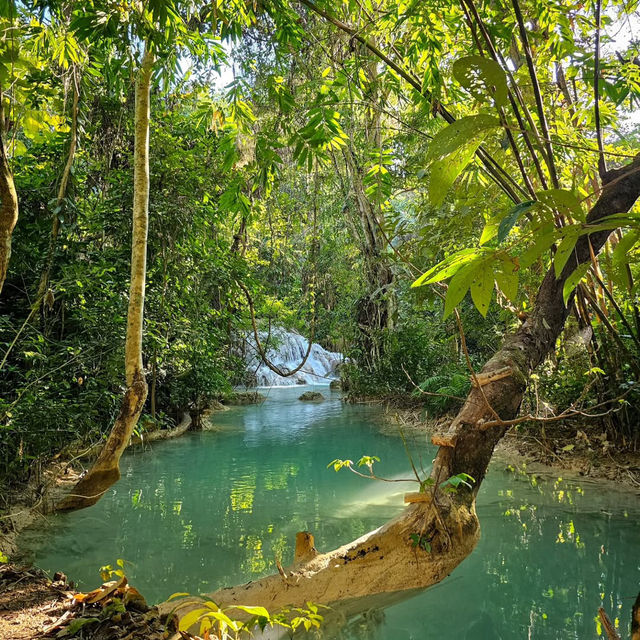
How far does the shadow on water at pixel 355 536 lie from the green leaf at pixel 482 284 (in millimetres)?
2065

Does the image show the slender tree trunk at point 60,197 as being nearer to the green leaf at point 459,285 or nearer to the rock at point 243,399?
the green leaf at point 459,285

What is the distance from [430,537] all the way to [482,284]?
1925 millimetres

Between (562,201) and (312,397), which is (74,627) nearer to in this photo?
(562,201)

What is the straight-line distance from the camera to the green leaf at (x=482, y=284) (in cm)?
70

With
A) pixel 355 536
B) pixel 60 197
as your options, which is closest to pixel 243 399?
Result: pixel 60 197

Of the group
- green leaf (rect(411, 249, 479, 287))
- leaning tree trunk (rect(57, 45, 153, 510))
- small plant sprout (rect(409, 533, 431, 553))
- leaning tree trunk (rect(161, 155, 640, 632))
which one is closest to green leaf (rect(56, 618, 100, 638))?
leaning tree trunk (rect(161, 155, 640, 632))

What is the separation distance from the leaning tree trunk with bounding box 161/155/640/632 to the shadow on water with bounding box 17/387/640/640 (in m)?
0.19

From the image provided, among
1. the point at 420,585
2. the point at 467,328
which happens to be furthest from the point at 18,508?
the point at 467,328

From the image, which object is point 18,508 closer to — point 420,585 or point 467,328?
point 420,585

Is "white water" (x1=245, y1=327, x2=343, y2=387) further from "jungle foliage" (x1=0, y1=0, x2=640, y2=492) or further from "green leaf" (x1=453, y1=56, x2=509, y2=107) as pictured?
"green leaf" (x1=453, y1=56, x2=509, y2=107)

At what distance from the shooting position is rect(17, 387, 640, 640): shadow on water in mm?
2301

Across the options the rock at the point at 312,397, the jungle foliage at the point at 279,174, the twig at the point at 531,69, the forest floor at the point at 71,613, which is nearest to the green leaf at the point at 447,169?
the jungle foliage at the point at 279,174

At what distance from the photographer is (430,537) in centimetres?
227

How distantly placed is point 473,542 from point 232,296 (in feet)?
15.5
